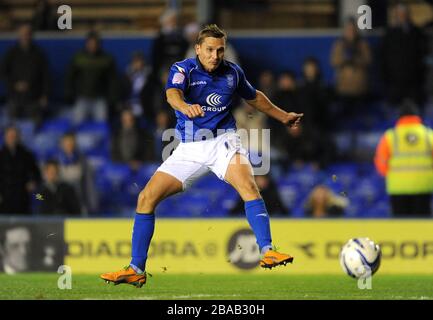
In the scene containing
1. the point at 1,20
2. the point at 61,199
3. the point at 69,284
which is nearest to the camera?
the point at 69,284

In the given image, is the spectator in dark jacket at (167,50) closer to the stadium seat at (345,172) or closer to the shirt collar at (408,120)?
the stadium seat at (345,172)

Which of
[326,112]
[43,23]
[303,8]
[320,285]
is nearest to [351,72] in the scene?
[326,112]

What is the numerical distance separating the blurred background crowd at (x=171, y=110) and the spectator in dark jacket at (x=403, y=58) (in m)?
0.02

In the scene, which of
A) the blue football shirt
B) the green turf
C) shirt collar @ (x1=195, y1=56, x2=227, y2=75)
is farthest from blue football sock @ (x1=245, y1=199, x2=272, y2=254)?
shirt collar @ (x1=195, y1=56, x2=227, y2=75)

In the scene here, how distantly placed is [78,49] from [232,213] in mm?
5099

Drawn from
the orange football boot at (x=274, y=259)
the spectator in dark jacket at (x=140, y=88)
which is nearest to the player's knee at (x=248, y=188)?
the orange football boot at (x=274, y=259)

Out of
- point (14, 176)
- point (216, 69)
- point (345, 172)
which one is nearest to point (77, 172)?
point (14, 176)

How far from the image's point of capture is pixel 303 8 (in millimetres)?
19844

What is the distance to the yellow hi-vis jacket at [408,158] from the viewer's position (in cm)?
1561

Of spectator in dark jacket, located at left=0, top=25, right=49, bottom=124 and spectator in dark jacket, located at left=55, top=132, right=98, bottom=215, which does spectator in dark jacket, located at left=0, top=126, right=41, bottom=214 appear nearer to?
spectator in dark jacket, located at left=55, top=132, right=98, bottom=215

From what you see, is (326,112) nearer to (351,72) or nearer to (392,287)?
(351,72)

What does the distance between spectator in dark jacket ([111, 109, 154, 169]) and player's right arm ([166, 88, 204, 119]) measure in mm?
7255

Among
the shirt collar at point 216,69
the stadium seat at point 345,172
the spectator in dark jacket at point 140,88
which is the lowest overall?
the stadium seat at point 345,172

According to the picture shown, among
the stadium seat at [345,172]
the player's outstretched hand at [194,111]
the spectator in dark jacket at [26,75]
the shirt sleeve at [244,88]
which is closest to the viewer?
the player's outstretched hand at [194,111]
